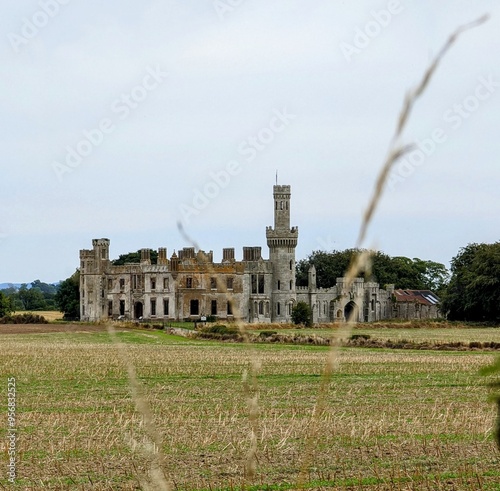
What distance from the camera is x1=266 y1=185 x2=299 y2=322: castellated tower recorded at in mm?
91312

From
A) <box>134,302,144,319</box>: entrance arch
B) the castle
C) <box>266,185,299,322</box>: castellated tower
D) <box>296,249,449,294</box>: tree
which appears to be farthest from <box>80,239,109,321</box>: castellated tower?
<box>296,249,449,294</box>: tree

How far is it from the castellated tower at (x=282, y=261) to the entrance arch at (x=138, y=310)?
13.9 m

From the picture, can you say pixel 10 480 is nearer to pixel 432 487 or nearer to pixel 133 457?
pixel 133 457

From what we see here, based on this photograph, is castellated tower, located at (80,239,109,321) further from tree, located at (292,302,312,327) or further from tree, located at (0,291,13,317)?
tree, located at (292,302,312,327)

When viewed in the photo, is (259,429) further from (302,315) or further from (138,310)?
(138,310)

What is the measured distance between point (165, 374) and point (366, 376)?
674 cm

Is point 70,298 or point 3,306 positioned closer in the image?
point 3,306

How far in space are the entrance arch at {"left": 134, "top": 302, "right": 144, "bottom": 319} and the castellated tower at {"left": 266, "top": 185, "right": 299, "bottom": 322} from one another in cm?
1387

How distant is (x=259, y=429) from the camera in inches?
640

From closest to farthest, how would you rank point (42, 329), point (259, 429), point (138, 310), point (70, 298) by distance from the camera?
point (259, 429)
point (42, 329)
point (138, 310)
point (70, 298)

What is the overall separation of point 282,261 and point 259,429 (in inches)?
3002

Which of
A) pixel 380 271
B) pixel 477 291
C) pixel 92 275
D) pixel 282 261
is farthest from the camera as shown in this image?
pixel 380 271

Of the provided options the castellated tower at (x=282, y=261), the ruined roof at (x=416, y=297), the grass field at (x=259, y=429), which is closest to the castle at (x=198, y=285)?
the castellated tower at (x=282, y=261)

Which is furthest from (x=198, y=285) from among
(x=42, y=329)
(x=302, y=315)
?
(x=42, y=329)
